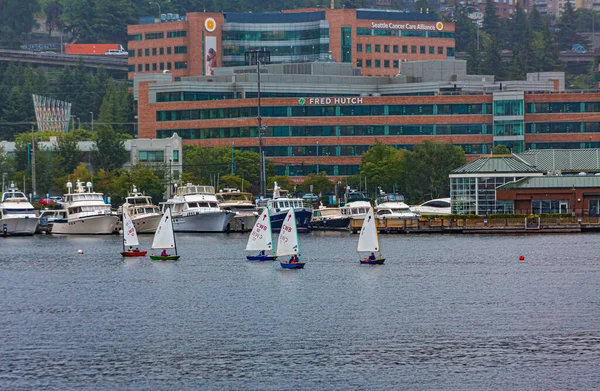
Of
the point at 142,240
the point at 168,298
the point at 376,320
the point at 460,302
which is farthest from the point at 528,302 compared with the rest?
the point at 142,240

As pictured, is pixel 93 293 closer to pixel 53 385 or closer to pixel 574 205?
pixel 53 385

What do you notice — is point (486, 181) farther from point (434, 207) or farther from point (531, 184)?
point (434, 207)

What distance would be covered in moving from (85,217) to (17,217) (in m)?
10.4

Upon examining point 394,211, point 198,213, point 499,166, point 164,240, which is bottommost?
point 164,240

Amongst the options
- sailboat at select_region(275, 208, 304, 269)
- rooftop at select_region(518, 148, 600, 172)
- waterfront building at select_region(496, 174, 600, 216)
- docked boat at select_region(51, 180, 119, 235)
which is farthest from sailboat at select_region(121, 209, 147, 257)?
rooftop at select_region(518, 148, 600, 172)

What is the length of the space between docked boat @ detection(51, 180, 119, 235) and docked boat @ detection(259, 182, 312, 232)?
877 inches

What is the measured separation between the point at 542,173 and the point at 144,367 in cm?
10518

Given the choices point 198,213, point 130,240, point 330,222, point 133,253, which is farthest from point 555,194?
point 133,253

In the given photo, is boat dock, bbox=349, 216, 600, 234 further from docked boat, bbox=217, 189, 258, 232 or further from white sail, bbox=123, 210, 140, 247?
white sail, bbox=123, 210, 140, 247

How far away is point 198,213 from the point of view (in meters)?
176

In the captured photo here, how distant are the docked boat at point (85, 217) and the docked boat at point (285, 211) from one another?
2227 cm

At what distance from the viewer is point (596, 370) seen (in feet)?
235

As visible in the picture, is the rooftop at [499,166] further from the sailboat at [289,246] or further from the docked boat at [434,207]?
the sailboat at [289,246]

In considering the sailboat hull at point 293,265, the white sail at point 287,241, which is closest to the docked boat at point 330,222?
the sailboat hull at point 293,265
